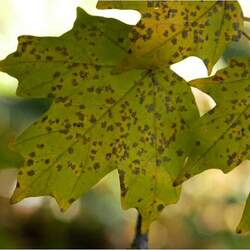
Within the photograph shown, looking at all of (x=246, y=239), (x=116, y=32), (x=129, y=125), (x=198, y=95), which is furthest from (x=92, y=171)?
(x=246, y=239)

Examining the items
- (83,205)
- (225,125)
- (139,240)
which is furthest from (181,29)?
(83,205)

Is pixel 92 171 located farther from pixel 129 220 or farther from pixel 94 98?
pixel 129 220

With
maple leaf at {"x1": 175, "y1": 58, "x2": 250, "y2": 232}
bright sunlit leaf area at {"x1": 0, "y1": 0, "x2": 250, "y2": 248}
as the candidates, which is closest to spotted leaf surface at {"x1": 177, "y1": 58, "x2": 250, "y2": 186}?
maple leaf at {"x1": 175, "y1": 58, "x2": 250, "y2": 232}

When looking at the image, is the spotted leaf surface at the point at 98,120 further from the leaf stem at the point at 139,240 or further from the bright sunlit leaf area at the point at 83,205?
the bright sunlit leaf area at the point at 83,205

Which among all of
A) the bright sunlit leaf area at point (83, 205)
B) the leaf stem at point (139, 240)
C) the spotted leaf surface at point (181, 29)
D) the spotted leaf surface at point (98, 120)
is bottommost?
the bright sunlit leaf area at point (83, 205)

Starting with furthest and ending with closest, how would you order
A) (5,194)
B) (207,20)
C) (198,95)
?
(5,194) → (198,95) → (207,20)

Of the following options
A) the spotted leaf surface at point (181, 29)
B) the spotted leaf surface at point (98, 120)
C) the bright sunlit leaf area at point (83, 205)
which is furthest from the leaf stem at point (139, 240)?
the bright sunlit leaf area at point (83, 205)

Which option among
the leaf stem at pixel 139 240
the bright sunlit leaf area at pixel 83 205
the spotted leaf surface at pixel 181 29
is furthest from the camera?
the bright sunlit leaf area at pixel 83 205
